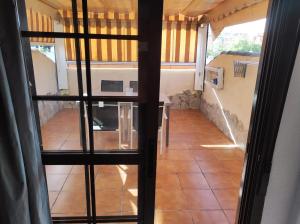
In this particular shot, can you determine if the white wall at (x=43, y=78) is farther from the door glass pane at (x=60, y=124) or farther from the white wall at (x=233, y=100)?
the white wall at (x=233, y=100)

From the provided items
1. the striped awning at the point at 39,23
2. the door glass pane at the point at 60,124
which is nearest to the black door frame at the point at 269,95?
the door glass pane at the point at 60,124

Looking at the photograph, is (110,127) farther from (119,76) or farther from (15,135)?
(15,135)

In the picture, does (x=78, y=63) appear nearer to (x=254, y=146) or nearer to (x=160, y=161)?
(x=254, y=146)

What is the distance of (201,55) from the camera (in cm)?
557

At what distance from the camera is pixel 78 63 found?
120cm

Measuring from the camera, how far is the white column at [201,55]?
548cm

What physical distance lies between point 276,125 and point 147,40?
33.1 inches

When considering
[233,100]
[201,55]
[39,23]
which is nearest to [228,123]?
[233,100]

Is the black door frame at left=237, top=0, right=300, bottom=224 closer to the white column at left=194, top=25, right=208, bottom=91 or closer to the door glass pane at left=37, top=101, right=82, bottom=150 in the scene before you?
the door glass pane at left=37, top=101, right=82, bottom=150

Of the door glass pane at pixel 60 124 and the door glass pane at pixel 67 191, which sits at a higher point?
the door glass pane at pixel 60 124

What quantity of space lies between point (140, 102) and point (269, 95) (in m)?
0.69

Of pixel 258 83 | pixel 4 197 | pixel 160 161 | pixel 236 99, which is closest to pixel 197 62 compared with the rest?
pixel 236 99

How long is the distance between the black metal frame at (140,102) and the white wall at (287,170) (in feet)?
2.40

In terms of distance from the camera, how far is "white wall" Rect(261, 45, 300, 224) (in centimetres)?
127
